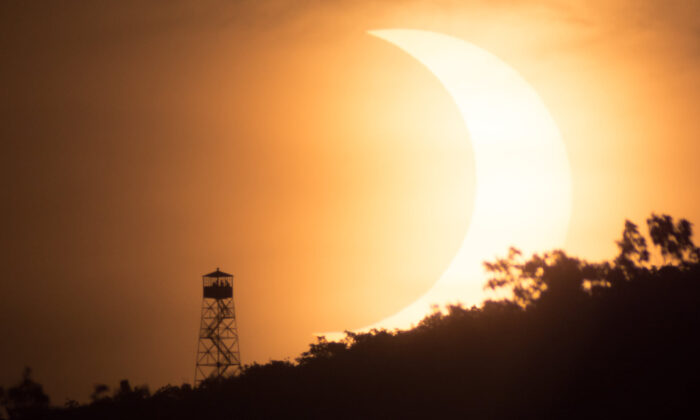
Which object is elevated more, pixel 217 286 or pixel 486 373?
pixel 217 286

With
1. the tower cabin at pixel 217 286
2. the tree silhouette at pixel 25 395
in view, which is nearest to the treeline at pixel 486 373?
the tree silhouette at pixel 25 395

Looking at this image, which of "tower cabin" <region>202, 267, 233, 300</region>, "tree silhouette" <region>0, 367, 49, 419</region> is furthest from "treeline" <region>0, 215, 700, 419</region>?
"tower cabin" <region>202, 267, 233, 300</region>

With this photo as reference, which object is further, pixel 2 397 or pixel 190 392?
pixel 2 397

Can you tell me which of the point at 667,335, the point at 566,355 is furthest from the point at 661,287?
the point at 566,355

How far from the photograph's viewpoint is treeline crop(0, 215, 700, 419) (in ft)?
98.5

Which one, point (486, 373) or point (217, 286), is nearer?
point (486, 373)

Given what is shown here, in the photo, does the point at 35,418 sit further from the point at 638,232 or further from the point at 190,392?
the point at 638,232

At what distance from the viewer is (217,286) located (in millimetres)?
76625

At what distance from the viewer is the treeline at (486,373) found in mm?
30031

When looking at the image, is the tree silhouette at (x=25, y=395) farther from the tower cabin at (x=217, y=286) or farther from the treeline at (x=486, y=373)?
the tower cabin at (x=217, y=286)

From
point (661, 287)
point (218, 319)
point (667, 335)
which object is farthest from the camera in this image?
point (218, 319)

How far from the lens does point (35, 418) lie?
32750 mm

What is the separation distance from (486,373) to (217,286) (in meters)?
48.6

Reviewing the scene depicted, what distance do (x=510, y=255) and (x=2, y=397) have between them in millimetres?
52314
